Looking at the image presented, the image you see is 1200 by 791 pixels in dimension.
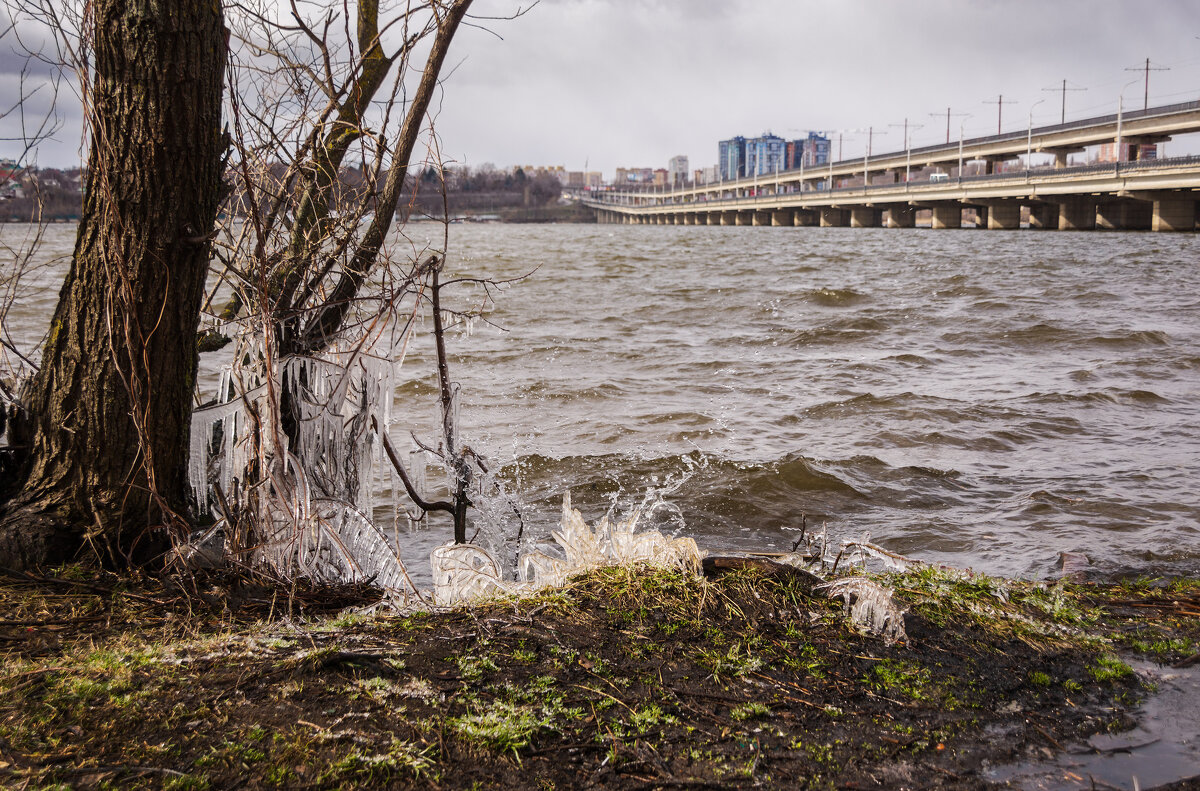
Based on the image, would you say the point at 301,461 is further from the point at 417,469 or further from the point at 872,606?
the point at 872,606

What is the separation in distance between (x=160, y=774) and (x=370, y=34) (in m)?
4.00

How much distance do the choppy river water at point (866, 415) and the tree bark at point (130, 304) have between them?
2.12 meters

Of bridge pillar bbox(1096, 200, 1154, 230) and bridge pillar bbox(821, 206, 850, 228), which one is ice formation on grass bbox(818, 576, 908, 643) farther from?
bridge pillar bbox(821, 206, 850, 228)

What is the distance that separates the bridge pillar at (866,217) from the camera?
86.0 m

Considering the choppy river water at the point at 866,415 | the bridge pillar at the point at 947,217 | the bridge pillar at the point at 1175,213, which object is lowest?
the choppy river water at the point at 866,415

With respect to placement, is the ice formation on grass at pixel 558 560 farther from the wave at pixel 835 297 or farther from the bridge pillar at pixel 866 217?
the bridge pillar at pixel 866 217

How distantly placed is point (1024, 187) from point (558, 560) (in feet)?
198

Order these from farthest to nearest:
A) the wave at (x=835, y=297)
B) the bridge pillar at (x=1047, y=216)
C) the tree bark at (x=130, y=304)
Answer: the bridge pillar at (x=1047, y=216) → the wave at (x=835, y=297) → the tree bark at (x=130, y=304)

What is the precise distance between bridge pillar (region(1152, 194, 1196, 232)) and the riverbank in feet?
180

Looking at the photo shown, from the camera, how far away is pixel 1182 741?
267 cm

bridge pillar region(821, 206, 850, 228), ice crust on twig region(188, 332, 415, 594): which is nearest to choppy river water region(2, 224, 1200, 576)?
ice crust on twig region(188, 332, 415, 594)

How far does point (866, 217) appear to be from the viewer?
3391 inches

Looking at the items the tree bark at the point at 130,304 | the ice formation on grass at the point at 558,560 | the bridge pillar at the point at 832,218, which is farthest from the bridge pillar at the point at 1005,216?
the tree bark at the point at 130,304

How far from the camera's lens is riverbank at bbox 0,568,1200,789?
236 cm
